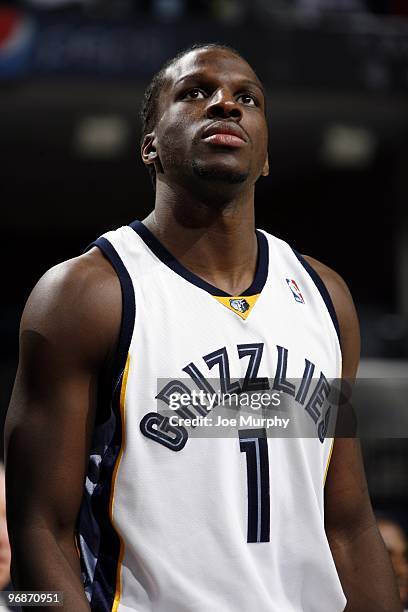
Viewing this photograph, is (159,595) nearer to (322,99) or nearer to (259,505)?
(259,505)

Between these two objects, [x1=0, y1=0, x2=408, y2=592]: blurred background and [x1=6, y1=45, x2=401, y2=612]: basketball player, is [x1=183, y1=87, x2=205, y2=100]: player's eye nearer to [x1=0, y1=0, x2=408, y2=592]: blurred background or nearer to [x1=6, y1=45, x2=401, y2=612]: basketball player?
[x1=6, y1=45, x2=401, y2=612]: basketball player

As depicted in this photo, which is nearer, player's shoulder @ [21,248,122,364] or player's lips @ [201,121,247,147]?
player's shoulder @ [21,248,122,364]

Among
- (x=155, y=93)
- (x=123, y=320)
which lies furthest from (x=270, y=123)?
(x=123, y=320)

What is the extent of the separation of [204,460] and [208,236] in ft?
1.52

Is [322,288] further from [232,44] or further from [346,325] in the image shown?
[232,44]

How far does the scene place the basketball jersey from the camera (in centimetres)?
151

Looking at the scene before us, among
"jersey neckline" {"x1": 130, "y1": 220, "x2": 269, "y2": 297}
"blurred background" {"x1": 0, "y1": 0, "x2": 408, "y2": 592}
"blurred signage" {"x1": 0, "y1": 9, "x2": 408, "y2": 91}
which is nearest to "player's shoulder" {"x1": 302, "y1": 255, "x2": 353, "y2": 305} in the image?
"jersey neckline" {"x1": 130, "y1": 220, "x2": 269, "y2": 297}

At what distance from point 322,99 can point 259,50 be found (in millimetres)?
1010

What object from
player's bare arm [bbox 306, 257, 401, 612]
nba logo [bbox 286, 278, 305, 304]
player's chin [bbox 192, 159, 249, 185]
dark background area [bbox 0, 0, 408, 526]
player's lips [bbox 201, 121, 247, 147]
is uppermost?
dark background area [bbox 0, 0, 408, 526]

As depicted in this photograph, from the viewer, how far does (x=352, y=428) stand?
1.81 metres

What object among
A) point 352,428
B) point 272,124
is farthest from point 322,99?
point 352,428

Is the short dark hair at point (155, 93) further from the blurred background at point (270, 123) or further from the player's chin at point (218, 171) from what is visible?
the blurred background at point (270, 123)

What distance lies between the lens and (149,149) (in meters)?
1.84

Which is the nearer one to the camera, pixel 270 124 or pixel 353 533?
pixel 353 533
